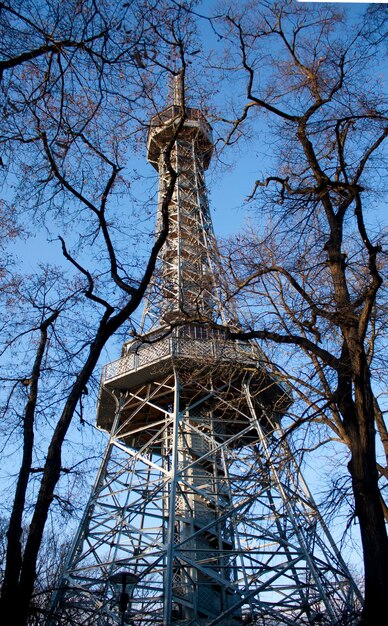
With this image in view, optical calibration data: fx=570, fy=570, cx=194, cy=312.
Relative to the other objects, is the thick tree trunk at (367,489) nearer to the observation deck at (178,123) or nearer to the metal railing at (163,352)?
the observation deck at (178,123)

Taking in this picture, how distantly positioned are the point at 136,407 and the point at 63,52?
1597cm

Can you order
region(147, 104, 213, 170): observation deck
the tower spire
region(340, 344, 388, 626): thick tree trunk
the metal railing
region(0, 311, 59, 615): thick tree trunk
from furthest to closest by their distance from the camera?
the metal railing < region(147, 104, 213, 170): observation deck < the tower spire < region(0, 311, 59, 615): thick tree trunk < region(340, 344, 388, 626): thick tree trunk

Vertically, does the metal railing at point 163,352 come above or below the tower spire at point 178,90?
above

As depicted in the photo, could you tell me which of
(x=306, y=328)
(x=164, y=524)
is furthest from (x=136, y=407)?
(x=306, y=328)

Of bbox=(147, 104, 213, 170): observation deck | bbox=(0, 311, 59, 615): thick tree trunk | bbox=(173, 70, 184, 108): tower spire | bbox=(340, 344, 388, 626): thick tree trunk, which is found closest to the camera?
bbox=(340, 344, 388, 626): thick tree trunk

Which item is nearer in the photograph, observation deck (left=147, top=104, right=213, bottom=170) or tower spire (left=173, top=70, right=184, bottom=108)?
tower spire (left=173, top=70, right=184, bottom=108)

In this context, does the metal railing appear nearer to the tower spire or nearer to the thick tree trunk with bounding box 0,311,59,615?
the tower spire

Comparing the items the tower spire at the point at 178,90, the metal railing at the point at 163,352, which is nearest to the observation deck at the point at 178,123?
the tower spire at the point at 178,90

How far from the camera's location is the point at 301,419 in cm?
678

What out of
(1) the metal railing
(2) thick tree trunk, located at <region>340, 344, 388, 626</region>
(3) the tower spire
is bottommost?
(2) thick tree trunk, located at <region>340, 344, 388, 626</region>

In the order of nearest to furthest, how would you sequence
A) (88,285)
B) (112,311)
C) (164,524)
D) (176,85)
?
1. (112,311)
2. (88,285)
3. (176,85)
4. (164,524)

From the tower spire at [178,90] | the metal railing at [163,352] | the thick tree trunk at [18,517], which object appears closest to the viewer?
the thick tree trunk at [18,517]

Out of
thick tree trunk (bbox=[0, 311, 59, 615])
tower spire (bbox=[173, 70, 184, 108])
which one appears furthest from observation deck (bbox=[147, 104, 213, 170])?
thick tree trunk (bbox=[0, 311, 59, 615])

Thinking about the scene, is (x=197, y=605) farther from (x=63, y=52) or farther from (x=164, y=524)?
(x=63, y=52)
